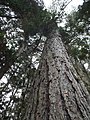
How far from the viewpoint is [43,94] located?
2512 mm

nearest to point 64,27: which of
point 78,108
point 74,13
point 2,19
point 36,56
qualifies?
point 74,13

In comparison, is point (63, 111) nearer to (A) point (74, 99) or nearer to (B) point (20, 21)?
(A) point (74, 99)

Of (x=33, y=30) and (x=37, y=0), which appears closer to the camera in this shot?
(x=33, y=30)

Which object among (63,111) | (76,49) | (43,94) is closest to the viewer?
(63,111)

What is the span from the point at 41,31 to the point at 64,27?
5.48ft

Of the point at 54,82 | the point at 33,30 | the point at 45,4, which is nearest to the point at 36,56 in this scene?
the point at 33,30

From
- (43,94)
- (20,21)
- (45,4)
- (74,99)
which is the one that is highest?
(45,4)

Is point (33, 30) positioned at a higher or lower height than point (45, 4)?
lower

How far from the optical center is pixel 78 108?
1972 mm

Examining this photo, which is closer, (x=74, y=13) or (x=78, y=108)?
(x=78, y=108)

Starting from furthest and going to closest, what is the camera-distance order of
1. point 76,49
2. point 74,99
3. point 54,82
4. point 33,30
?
1. point 33,30
2. point 76,49
3. point 54,82
4. point 74,99

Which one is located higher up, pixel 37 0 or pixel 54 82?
pixel 37 0

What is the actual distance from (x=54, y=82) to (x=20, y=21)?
8.75m

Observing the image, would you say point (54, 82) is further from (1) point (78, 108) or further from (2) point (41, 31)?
(2) point (41, 31)
